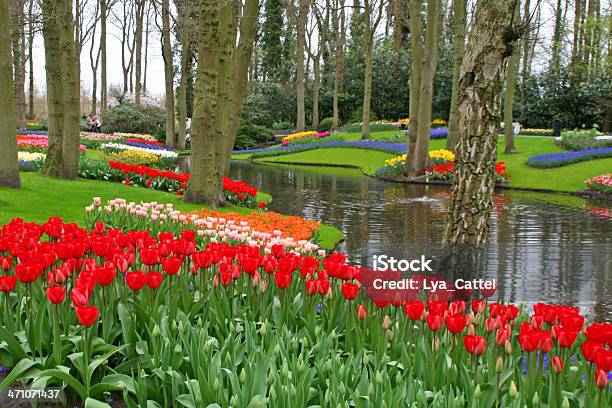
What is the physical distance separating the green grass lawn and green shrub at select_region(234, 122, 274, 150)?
3081cm

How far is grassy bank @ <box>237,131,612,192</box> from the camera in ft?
73.8

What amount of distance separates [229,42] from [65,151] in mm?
4490

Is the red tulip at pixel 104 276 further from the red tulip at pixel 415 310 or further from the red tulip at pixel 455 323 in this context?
the red tulip at pixel 455 323

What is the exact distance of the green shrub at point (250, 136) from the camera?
4570cm

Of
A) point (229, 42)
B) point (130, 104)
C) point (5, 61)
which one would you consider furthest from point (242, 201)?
point (130, 104)

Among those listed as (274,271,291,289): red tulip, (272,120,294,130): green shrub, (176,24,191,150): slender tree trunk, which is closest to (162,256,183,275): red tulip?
(274,271,291,289): red tulip

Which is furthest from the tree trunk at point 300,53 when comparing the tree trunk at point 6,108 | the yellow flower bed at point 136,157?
the tree trunk at point 6,108

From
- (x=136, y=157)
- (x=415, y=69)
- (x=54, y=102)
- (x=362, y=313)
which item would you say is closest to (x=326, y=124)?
(x=415, y=69)

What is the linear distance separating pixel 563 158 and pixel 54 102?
18661mm

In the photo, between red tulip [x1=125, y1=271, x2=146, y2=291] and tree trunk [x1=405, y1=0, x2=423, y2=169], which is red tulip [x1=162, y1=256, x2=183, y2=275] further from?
tree trunk [x1=405, y1=0, x2=423, y2=169]

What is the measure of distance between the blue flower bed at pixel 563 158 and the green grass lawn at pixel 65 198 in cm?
1500

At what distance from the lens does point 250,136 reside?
47.2 metres

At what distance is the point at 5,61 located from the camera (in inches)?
434

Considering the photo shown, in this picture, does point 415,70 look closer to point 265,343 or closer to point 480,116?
point 480,116
